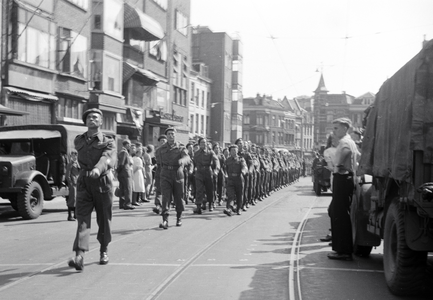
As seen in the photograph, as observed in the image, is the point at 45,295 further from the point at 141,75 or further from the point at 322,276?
the point at 141,75

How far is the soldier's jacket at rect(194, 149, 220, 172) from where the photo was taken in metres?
17.1

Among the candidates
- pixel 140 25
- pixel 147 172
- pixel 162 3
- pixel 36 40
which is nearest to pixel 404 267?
pixel 147 172

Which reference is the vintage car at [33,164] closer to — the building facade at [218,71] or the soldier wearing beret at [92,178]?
the soldier wearing beret at [92,178]

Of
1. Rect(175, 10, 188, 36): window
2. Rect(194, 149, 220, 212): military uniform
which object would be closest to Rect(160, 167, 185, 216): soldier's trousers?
Rect(194, 149, 220, 212): military uniform

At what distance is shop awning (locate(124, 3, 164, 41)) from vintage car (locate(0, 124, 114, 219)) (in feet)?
62.8

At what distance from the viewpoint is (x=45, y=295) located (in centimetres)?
621

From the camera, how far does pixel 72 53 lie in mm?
28844

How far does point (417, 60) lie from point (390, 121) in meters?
1.13

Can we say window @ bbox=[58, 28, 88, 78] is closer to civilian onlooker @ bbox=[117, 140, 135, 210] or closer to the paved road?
civilian onlooker @ bbox=[117, 140, 135, 210]

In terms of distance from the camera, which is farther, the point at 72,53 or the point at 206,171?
the point at 72,53

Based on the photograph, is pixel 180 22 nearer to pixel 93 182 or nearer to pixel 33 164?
pixel 33 164

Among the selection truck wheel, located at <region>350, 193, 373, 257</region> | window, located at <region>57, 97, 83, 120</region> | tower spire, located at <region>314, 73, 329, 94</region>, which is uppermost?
tower spire, located at <region>314, 73, 329, 94</region>

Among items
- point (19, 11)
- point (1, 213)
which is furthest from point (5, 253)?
→ point (19, 11)

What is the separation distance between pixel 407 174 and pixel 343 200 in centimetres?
266
